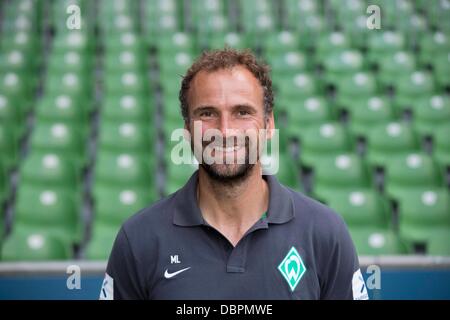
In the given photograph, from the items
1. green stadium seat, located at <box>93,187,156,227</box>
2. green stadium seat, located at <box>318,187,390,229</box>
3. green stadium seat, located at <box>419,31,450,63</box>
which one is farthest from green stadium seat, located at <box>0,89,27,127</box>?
green stadium seat, located at <box>419,31,450,63</box>

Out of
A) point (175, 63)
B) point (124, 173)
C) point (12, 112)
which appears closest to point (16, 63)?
point (12, 112)

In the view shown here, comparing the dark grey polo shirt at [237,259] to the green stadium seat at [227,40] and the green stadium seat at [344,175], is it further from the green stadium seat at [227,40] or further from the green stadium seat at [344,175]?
the green stadium seat at [227,40]

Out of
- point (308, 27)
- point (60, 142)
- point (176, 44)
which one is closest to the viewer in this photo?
point (60, 142)

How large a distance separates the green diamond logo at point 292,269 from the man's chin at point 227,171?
7.7 inches

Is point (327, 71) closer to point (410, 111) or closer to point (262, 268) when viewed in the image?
point (410, 111)

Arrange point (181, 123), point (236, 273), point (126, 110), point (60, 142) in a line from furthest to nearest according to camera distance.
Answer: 1. point (126, 110)
2. point (181, 123)
3. point (60, 142)
4. point (236, 273)

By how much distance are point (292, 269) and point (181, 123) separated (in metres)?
3.51

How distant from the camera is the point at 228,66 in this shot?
134 centimetres

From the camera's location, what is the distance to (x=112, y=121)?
4.77 m

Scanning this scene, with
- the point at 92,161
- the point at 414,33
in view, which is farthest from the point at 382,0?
the point at 92,161

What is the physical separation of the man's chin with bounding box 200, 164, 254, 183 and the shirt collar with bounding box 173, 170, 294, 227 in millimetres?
97

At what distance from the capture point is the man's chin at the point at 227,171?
1.30 m

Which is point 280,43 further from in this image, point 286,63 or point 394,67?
point 394,67

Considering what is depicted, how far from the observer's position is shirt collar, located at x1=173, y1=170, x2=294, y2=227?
1337mm
